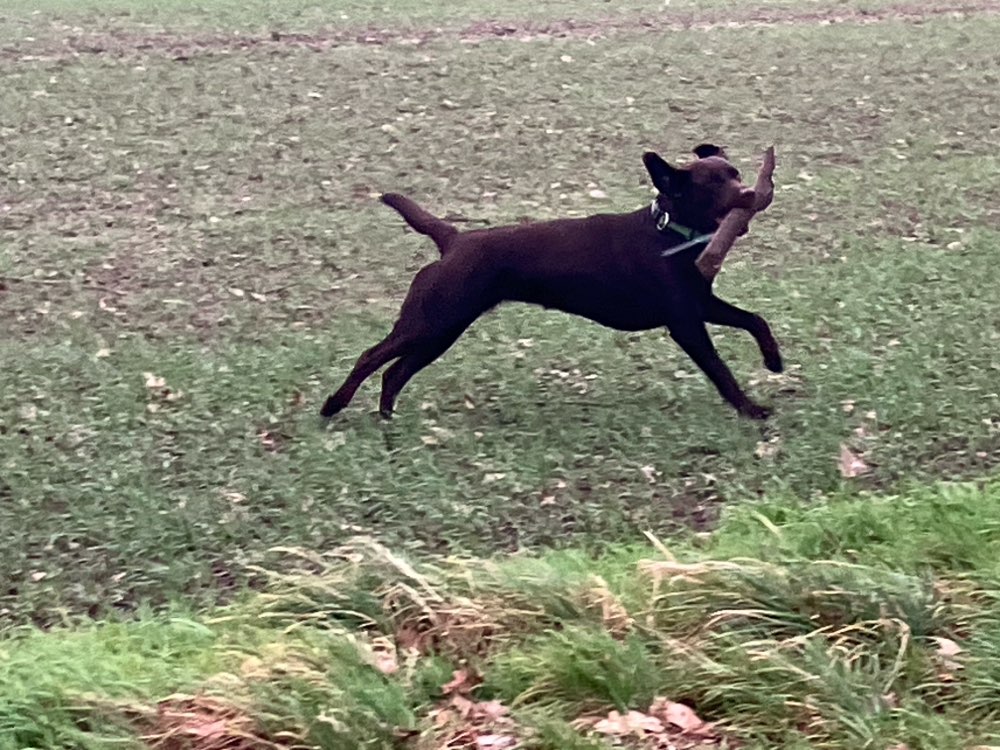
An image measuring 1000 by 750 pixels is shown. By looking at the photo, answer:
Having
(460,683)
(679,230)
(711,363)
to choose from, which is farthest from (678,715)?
(679,230)

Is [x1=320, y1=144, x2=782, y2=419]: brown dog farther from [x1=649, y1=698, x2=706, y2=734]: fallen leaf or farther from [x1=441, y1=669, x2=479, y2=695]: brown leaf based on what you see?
[x1=649, y1=698, x2=706, y2=734]: fallen leaf

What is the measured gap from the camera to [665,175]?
15.4 ft

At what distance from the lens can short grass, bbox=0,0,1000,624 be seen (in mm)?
4531

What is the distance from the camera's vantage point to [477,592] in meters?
3.74

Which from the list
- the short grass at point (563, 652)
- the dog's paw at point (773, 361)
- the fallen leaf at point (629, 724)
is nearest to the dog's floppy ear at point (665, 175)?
the dog's paw at point (773, 361)

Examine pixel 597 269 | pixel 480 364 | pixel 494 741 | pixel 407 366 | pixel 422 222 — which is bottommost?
pixel 494 741

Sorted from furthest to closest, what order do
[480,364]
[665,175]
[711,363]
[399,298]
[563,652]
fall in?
[399,298] < [480,364] < [711,363] < [665,175] < [563,652]

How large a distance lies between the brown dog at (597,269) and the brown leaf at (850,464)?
1.65 feet

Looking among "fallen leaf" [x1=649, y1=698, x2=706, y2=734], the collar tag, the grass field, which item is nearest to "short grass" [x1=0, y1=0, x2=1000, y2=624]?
the grass field

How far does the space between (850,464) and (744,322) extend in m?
0.63

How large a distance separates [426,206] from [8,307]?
2.38m

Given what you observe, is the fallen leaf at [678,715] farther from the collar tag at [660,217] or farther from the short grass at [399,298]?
the collar tag at [660,217]

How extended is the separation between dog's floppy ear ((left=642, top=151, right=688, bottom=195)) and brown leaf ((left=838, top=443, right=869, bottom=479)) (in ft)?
3.41

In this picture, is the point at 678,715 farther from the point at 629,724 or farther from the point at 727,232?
the point at 727,232
